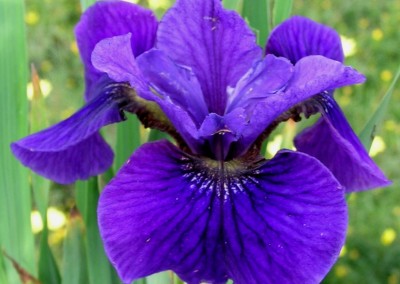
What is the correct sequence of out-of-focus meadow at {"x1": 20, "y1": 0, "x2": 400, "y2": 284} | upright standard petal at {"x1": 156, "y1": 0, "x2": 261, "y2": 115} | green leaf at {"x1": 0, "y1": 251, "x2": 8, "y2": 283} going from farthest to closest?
out-of-focus meadow at {"x1": 20, "y1": 0, "x2": 400, "y2": 284}
green leaf at {"x1": 0, "y1": 251, "x2": 8, "y2": 283}
upright standard petal at {"x1": 156, "y1": 0, "x2": 261, "y2": 115}

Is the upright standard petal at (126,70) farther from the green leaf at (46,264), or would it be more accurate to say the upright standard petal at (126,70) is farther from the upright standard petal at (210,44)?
the green leaf at (46,264)

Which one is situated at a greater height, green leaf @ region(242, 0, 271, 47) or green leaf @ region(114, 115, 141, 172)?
green leaf @ region(242, 0, 271, 47)

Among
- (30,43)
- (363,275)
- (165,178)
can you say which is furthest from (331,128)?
(30,43)

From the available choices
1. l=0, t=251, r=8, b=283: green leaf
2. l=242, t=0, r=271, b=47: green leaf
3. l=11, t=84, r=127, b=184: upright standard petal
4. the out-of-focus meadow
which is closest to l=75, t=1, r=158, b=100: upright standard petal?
Result: l=11, t=84, r=127, b=184: upright standard petal

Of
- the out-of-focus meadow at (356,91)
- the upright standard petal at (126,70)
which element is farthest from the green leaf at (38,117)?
the out-of-focus meadow at (356,91)

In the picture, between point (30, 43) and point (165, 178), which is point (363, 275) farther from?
point (30, 43)

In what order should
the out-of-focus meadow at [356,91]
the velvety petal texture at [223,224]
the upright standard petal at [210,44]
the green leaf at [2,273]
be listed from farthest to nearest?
the out-of-focus meadow at [356,91]
the green leaf at [2,273]
the upright standard petal at [210,44]
the velvety petal texture at [223,224]

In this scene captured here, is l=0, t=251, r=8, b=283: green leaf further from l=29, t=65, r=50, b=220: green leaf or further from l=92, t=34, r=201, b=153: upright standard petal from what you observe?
l=92, t=34, r=201, b=153: upright standard petal

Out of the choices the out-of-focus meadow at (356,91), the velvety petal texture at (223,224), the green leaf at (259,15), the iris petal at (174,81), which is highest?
the green leaf at (259,15)
